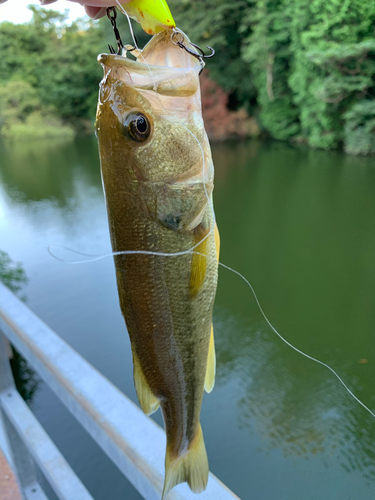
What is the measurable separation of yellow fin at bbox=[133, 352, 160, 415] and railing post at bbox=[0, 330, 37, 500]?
68 centimetres

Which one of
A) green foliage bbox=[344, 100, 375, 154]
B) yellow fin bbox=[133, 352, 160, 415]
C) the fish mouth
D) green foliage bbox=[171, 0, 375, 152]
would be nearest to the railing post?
yellow fin bbox=[133, 352, 160, 415]

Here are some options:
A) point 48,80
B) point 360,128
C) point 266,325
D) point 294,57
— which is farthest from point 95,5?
point 48,80

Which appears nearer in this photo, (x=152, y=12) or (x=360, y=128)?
(x=152, y=12)

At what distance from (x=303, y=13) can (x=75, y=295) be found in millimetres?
10685

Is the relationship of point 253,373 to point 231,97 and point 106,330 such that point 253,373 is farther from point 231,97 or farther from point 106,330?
point 231,97

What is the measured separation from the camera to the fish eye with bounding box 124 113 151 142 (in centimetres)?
66

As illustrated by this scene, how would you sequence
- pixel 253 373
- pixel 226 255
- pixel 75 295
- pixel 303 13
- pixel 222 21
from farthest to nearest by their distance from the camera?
pixel 222 21, pixel 303 13, pixel 226 255, pixel 75 295, pixel 253 373

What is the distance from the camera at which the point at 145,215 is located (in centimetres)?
67

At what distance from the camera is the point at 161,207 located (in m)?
0.68

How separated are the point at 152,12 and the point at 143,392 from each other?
675 mm

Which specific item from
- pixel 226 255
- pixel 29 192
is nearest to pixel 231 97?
pixel 29 192

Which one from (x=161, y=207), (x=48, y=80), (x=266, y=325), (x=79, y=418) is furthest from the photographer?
(x=48, y=80)

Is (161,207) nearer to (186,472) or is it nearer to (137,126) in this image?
(137,126)

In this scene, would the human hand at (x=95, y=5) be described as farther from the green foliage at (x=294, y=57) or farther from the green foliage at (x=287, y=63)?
the green foliage at (x=294, y=57)
